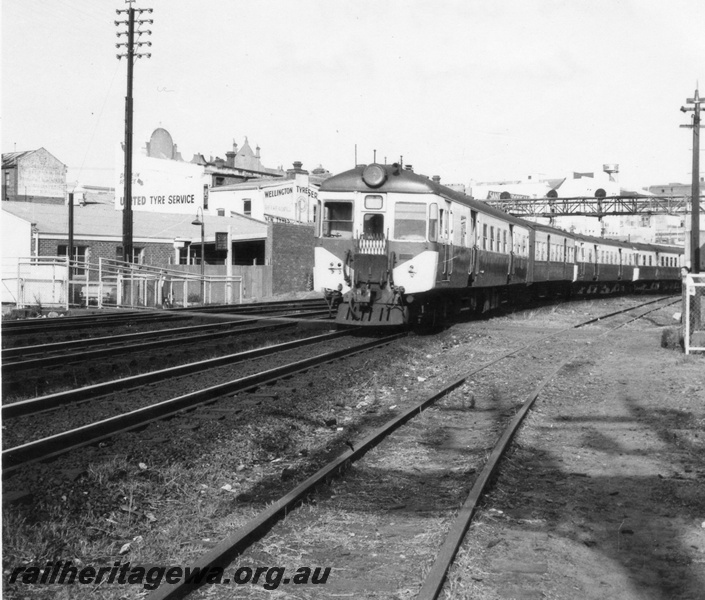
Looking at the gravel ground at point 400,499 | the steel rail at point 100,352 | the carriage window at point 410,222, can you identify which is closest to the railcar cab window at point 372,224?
the carriage window at point 410,222

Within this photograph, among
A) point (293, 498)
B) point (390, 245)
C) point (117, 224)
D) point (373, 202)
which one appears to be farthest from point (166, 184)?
point (293, 498)

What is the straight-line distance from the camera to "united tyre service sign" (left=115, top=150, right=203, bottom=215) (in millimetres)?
59469

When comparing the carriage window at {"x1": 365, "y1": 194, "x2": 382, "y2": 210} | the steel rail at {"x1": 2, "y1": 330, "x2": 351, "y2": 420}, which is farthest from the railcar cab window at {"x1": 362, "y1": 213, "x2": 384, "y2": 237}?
the steel rail at {"x1": 2, "y1": 330, "x2": 351, "y2": 420}

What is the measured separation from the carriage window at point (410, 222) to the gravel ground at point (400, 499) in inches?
235

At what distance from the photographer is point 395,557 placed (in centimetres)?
495

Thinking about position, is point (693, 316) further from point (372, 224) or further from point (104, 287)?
point (104, 287)

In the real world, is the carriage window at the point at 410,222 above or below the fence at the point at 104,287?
above

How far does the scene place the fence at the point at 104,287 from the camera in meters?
27.2

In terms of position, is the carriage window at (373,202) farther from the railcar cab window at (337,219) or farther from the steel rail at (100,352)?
the steel rail at (100,352)

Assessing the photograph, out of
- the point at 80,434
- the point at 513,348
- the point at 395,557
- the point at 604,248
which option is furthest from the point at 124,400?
the point at 604,248

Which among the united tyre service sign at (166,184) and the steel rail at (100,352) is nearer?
the steel rail at (100,352)

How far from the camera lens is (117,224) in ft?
135

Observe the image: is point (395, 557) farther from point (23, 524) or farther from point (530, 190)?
point (530, 190)

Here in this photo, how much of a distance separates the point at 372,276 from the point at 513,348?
3.07 metres
